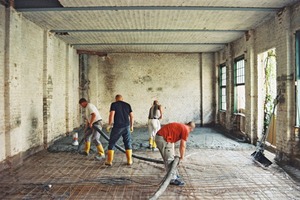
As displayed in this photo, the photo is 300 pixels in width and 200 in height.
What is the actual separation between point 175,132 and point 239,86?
7.16 metres

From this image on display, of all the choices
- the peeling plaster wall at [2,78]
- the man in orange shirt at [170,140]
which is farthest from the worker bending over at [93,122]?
the man in orange shirt at [170,140]

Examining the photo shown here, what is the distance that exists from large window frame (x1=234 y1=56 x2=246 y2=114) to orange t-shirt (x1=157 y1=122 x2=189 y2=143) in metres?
6.57

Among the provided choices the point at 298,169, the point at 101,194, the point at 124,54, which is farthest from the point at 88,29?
the point at 298,169

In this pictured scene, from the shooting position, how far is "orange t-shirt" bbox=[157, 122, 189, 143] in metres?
5.38

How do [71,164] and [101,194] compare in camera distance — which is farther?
[71,164]

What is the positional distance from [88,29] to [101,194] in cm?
604

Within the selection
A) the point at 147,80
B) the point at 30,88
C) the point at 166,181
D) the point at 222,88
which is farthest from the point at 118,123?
the point at 222,88

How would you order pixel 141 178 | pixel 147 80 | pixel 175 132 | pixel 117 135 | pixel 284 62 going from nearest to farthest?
pixel 175 132, pixel 141 178, pixel 117 135, pixel 284 62, pixel 147 80

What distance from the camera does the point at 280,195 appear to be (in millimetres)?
4953

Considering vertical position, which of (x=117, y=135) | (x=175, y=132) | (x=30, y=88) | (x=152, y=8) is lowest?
(x=117, y=135)

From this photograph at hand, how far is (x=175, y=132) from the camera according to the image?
546cm

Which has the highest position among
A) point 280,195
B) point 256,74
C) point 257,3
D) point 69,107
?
point 257,3

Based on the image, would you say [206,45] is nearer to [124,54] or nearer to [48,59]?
[124,54]

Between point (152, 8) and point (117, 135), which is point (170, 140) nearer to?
point (117, 135)
